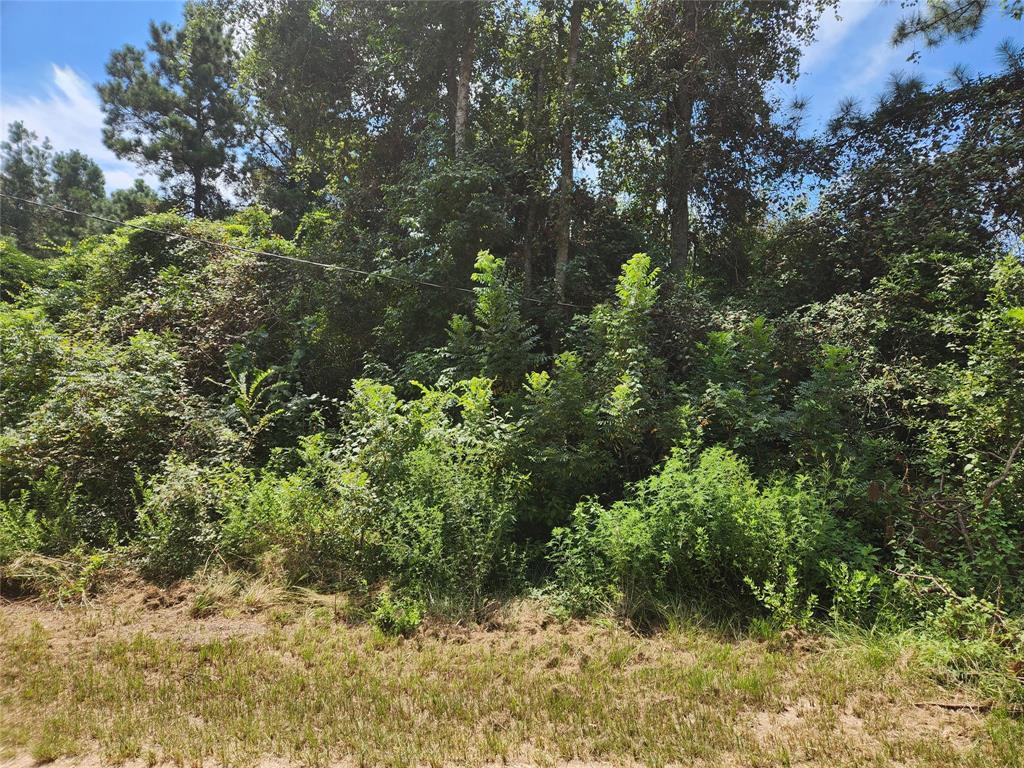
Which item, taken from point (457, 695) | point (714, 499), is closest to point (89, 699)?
point (457, 695)

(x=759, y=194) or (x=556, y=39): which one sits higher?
(x=556, y=39)

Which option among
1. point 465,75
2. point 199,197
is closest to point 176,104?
point 199,197

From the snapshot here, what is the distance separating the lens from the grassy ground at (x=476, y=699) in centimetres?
297

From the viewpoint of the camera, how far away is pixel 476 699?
137 inches

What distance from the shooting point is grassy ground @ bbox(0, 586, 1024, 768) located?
297 centimetres

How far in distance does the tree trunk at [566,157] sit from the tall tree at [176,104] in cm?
1718

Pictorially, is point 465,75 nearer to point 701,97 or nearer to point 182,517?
point 701,97

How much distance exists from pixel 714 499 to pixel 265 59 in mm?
14901

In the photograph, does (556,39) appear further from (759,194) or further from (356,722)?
(356,722)

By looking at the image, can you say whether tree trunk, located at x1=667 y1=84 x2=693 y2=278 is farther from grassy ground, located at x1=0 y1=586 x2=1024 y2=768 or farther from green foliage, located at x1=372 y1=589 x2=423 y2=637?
green foliage, located at x1=372 y1=589 x2=423 y2=637

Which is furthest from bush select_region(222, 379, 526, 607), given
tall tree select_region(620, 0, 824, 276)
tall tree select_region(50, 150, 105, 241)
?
tall tree select_region(50, 150, 105, 241)

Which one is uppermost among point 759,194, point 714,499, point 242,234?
point 759,194

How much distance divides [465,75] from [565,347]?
6.66m

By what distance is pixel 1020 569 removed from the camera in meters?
4.15
